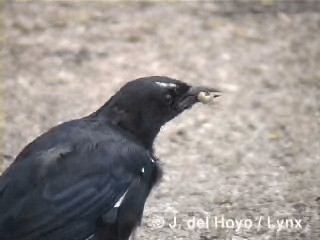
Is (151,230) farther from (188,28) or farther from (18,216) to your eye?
(188,28)

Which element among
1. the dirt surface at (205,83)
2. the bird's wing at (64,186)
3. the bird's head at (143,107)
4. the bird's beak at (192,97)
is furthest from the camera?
the dirt surface at (205,83)

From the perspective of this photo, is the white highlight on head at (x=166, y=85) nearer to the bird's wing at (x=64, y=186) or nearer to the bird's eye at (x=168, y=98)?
the bird's eye at (x=168, y=98)

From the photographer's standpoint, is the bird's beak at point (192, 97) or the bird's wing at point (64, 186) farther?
the bird's beak at point (192, 97)

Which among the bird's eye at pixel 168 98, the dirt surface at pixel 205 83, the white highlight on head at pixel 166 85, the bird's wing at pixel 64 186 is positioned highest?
the white highlight on head at pixel 166 85

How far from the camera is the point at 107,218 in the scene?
14.5ft

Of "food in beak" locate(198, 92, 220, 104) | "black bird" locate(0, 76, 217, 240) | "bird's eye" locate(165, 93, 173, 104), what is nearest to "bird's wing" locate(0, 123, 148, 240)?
"black bird" locate(0, 76, 217, 240)

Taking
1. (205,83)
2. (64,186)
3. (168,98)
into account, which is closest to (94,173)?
(64,186)

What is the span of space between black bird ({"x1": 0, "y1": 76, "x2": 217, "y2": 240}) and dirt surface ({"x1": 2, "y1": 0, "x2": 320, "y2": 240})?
75cm

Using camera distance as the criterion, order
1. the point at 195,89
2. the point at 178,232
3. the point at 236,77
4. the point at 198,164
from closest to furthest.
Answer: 1. the point at 195,89
2. the point at 178,232
3. the point at 198,164
4. the point at 236,77

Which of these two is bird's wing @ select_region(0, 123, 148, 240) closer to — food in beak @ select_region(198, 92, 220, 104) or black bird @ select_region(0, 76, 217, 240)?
black bird @ select_region(0, 76, 217, 240)

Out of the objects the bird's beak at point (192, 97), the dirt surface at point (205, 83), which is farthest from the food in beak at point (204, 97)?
the dirt surface at point (205, 83)

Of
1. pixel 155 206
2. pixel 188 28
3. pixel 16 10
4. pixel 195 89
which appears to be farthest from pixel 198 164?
pixel 16 10

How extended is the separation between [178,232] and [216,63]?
96.2 inches

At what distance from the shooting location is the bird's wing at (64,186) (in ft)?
13.9
